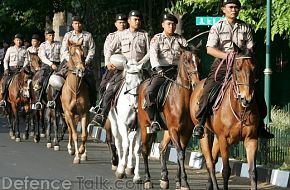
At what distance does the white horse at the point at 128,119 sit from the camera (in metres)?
14.4

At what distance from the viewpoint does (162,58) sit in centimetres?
1415

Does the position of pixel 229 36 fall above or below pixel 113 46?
above

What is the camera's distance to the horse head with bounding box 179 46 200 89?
12.9 metres

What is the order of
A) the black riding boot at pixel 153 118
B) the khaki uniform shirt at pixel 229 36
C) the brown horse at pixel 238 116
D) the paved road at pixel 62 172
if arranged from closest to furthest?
the brown horse at pixel 238 116 < the khaki uniform shirt at pixel 229 36 < the paved road at pixel 62 172 < the black riding boot at pixel 153 118

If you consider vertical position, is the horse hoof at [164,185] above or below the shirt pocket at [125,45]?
below

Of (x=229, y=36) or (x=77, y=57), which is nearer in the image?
(x=229, y=36)

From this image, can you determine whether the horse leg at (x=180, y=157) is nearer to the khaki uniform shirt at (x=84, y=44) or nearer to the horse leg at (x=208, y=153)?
the horse leg at (x=208, y=153)

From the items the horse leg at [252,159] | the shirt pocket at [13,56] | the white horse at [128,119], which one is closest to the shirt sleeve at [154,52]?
the white horse at [128,119]

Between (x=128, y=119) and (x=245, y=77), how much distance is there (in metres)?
3.88

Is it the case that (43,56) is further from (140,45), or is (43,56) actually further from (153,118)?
(153,118)

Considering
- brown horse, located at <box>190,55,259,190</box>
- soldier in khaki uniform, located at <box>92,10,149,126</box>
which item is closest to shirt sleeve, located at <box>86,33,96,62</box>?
soldier in khaki uniform, located at <box>92,10,149,126</box>

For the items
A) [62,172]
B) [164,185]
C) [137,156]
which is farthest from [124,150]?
[164,185]

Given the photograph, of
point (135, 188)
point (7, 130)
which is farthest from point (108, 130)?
point (7, 130)

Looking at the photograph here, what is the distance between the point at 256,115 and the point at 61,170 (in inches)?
193
